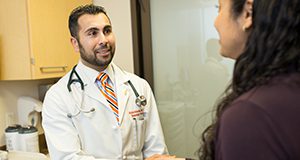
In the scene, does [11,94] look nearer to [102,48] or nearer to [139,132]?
[102,48]

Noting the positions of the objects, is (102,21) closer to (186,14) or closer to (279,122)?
(186,14)

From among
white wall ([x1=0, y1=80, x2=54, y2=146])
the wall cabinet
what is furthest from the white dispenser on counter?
the wall cabinet

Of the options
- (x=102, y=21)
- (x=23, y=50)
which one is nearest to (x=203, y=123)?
(x=102, y=21)

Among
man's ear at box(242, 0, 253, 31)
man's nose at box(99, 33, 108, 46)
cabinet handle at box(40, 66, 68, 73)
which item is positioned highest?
man's ear at box(242, 0, 253, 31)

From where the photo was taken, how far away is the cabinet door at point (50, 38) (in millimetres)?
1954

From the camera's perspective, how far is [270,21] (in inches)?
25.0

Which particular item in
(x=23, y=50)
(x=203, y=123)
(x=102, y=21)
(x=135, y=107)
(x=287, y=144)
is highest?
(x=102, y=21)

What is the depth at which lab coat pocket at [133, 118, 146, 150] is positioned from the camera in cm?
163

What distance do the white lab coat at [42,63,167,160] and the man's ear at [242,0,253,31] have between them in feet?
3.35

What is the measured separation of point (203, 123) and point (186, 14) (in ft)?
2.50

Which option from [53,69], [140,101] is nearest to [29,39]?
[53,69]

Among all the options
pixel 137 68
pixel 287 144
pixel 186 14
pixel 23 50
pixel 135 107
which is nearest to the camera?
pixel 287 144

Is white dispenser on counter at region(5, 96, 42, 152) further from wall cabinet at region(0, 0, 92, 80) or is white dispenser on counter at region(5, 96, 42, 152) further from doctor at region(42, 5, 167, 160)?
doctor at region(42, 5, 167, 160)

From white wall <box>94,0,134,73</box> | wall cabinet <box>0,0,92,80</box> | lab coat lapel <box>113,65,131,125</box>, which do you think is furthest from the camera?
white wall <box>94,0,134,73</box>
